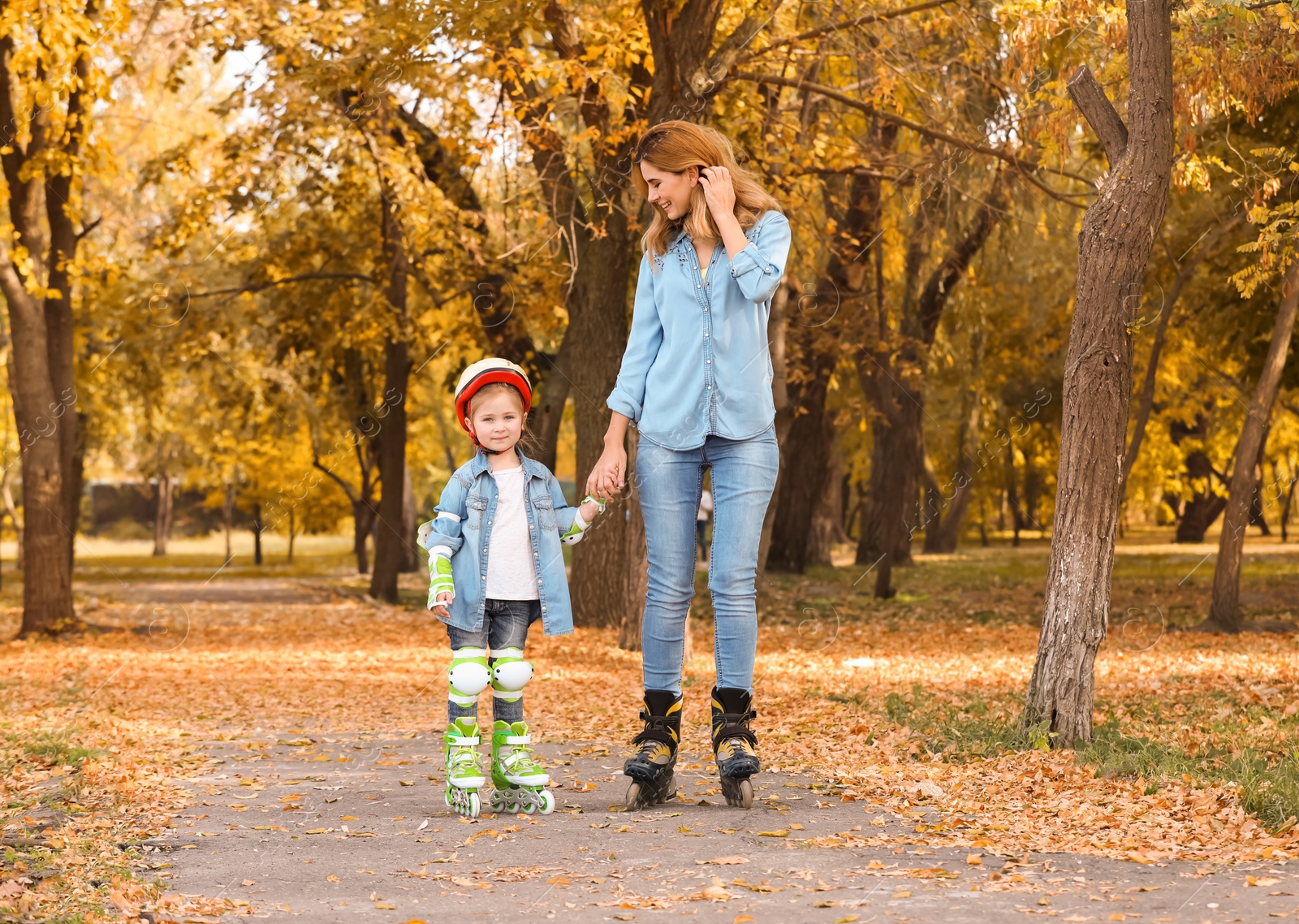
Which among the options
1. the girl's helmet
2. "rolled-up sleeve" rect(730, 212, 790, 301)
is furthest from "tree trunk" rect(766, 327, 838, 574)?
"rolled-up sleeve" rect(730, 212, 790, 301)

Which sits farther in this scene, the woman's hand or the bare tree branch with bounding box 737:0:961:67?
the bare tree branch with bounding box 737:0:961:67

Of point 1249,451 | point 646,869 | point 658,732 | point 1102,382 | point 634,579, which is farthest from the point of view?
point 1249,451

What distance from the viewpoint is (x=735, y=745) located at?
4410 millimetres

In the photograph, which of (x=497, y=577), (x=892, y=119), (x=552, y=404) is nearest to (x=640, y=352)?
(x=497, y=577)

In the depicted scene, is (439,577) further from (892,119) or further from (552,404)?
(552,404)

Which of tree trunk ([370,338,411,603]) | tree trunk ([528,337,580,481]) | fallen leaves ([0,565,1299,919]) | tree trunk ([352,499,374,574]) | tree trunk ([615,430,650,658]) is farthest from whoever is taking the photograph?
tree trunk ([352,499,374,574])

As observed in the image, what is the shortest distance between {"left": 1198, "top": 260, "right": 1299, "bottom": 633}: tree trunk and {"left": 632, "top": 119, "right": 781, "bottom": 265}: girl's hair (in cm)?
767

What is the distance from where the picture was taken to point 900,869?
12.1 feet

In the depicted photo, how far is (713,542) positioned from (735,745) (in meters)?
0.69

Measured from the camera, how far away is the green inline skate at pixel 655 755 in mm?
4453

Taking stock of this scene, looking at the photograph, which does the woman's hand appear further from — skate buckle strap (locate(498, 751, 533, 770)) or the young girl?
skate buckle strap (locate(498, 751, 533, 770))

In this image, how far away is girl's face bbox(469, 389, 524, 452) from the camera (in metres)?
4.73

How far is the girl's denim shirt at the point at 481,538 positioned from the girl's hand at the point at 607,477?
21cm

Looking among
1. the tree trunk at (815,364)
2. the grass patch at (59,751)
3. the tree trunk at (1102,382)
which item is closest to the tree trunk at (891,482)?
the tree trunk at (815,364)
